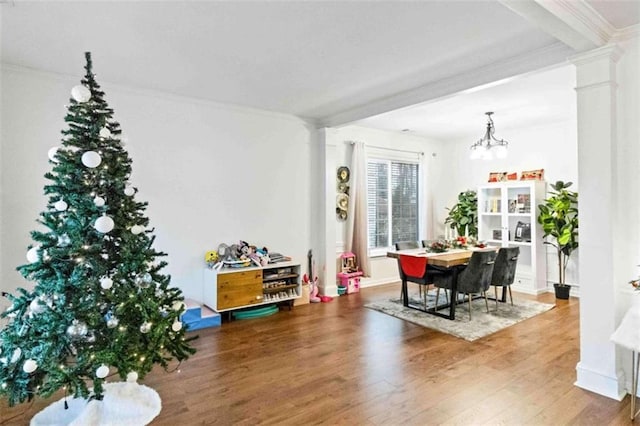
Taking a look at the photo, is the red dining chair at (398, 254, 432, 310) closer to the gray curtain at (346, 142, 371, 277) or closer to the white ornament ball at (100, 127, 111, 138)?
the gray curtain at (346, 142, 371, 277)

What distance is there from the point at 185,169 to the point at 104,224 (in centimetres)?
238

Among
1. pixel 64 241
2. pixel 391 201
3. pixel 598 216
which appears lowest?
pixel 64 241

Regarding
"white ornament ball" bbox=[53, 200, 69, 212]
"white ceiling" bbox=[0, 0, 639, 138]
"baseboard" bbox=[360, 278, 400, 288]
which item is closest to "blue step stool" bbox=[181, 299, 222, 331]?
"white ornament ball" bbox=[53, 200, 69, 212]

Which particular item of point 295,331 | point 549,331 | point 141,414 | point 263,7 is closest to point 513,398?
point 549,331

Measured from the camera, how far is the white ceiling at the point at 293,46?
2.42m

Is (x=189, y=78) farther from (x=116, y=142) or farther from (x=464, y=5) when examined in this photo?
(x=464, y=5)

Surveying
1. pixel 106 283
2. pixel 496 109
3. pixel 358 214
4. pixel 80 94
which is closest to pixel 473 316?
pixel 358 214

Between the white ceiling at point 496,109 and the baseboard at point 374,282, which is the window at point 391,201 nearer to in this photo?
the baseboard at point 374,282

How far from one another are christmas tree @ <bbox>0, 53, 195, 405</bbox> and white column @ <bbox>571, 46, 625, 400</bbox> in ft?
9.65

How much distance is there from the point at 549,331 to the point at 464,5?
135 inches

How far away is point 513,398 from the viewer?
2.52m

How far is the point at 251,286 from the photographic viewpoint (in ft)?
14.4

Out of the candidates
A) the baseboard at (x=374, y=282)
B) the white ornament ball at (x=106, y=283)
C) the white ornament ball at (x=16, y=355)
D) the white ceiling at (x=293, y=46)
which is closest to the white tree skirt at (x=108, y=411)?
the white ornament ball at (x=16, y=355)

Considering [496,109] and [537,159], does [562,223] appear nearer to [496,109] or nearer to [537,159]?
[537,159]
